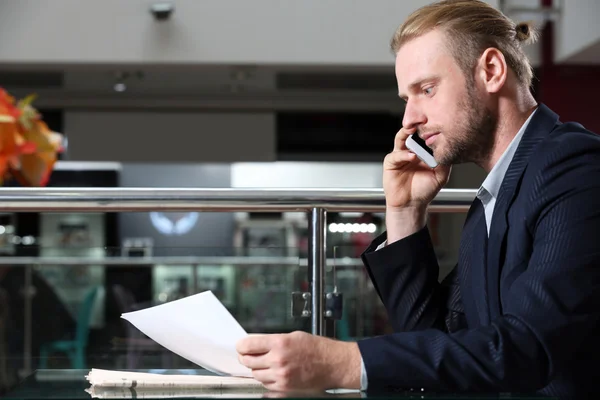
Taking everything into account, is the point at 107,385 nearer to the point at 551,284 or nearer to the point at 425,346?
the point at 425,346

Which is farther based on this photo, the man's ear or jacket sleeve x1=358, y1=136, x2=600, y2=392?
the man's ear

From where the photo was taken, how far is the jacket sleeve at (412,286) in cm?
135

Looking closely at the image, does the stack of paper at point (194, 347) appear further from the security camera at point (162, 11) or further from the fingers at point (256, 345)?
the security camera at point (162, 11)

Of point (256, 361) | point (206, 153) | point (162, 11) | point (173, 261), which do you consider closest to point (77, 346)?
point (173, 261)

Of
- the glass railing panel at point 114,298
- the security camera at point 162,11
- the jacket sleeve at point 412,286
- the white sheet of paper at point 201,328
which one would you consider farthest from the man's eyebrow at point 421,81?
the security camera at point 162,11

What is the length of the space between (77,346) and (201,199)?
514 mm

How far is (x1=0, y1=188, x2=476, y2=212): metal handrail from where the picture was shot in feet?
6.09

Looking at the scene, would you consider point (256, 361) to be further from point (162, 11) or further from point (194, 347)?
point (162, 11)

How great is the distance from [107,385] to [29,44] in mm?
6064

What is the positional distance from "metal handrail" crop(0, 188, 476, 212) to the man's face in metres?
0.61

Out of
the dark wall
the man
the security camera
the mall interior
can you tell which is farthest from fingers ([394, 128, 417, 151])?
the dark wall

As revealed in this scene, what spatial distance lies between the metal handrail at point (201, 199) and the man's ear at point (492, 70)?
2.17ft

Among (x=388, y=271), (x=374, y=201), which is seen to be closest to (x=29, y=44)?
(x=374, y=201)

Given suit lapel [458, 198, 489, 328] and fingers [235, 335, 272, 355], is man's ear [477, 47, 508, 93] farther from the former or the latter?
fingers [235, 335, 272, 355]
